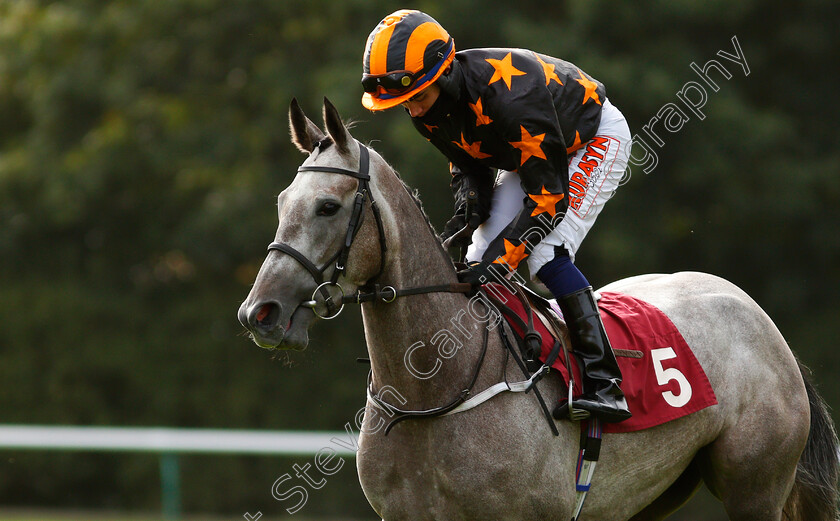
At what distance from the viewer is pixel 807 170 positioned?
37.1 feet

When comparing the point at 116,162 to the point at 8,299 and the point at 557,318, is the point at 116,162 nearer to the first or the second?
the point at 8,299

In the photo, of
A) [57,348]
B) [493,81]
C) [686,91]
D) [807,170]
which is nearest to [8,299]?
[57,348]

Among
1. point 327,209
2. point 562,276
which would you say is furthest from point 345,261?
point 562,276

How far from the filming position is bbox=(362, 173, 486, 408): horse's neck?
11.7 feet

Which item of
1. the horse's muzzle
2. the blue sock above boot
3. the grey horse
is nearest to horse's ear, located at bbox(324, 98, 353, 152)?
the grey horse

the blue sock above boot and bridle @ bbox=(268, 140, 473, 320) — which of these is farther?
the blue sock above boot

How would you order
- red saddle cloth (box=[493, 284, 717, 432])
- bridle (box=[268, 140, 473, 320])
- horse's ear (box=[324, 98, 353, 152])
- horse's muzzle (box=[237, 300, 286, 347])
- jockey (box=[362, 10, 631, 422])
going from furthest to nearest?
red saddle cloth (box=[493, 284, 717, 432])
jockey (box=[362, 10, 631, 422])
horse's ear (box=[324, 98, 353, 152])
bridle (box=[268, 140, 473, 320])
horse's muzzle (box=[237, 300, 286, 347])

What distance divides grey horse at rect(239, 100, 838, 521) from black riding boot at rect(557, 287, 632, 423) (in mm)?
139

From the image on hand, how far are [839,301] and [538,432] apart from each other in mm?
9464

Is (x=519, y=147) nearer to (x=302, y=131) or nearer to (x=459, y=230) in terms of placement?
(x=459, y=230)

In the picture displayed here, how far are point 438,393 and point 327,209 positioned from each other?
0.81 m

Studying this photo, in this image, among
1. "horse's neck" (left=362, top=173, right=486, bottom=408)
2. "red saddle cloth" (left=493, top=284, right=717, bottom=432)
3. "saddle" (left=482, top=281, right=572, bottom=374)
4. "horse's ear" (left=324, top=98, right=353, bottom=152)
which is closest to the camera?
"horse's ear" (left=324, top=98, right=353, bottom=152)

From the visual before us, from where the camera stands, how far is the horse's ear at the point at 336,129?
3396 mm

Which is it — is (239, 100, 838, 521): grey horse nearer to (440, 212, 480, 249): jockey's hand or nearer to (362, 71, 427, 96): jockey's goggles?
(362, 71, 427, 96): jockey's goggles
